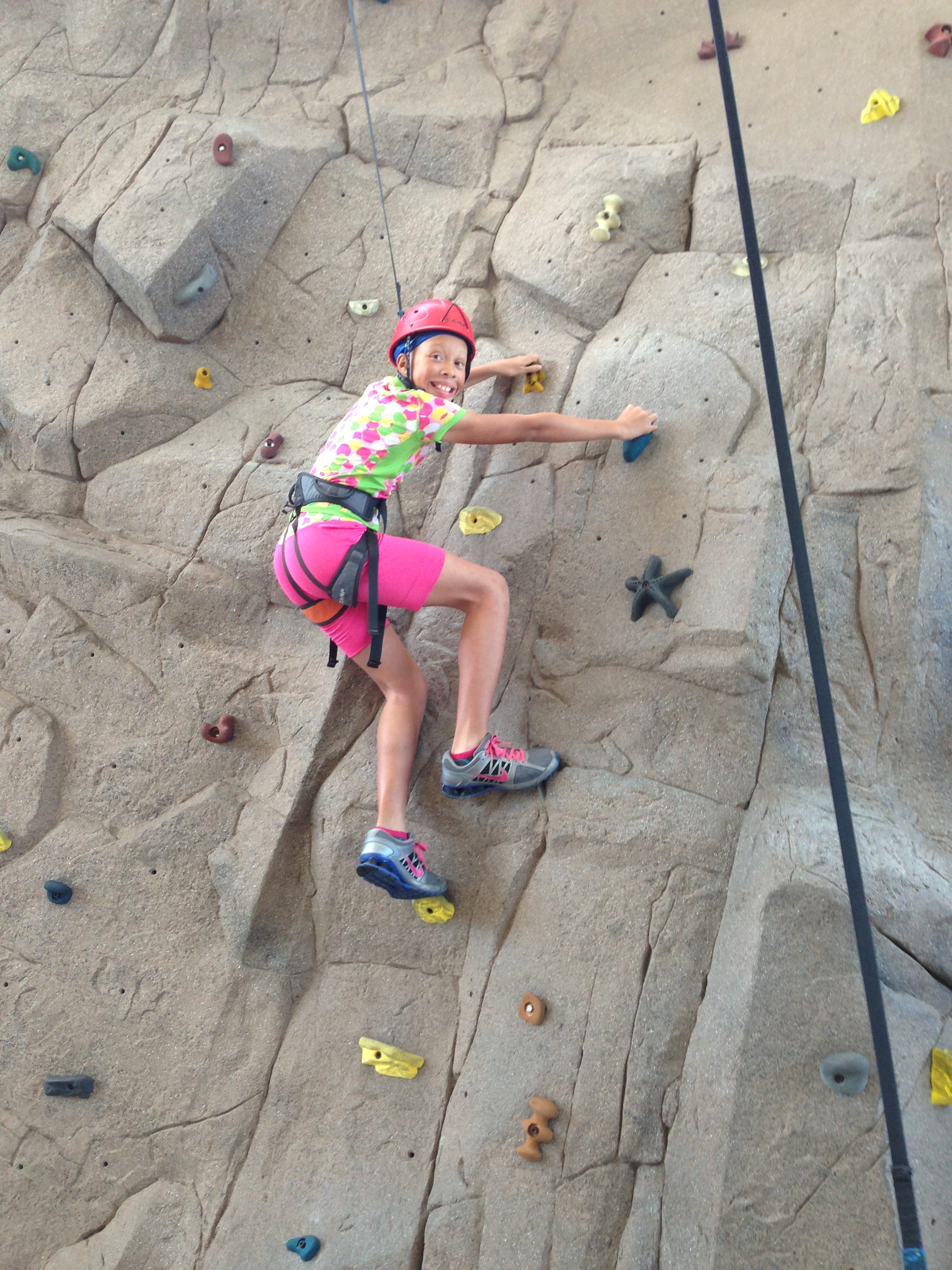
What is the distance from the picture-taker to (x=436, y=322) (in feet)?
9.84

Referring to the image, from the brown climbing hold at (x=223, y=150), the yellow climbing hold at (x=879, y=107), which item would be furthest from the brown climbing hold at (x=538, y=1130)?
the brown climbing hold at (x=223, y=150)

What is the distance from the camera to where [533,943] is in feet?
9.61

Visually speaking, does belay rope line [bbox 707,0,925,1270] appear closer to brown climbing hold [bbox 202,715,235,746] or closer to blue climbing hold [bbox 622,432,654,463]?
blue climbing hold [bbox 622,432,654,463]

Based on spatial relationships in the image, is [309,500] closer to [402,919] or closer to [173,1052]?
[402,919]

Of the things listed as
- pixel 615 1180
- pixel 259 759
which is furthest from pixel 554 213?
pixel 615 1180

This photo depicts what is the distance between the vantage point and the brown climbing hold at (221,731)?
11.3 ft

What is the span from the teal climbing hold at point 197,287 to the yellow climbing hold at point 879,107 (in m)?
2.54

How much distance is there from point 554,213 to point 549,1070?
3041 mm

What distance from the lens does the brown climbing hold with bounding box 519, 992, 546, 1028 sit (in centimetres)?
281

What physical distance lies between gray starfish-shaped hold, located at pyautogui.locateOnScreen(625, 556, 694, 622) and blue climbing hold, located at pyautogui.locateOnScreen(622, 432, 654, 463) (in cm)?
36

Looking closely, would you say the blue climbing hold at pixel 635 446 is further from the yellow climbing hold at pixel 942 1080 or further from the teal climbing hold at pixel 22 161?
the teal climbing hold at pixel 22 161

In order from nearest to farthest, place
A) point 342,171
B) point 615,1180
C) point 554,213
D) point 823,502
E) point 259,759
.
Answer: point 615,1180 → point 823,502 → point 259,759 → point 554,213 → point 342,171

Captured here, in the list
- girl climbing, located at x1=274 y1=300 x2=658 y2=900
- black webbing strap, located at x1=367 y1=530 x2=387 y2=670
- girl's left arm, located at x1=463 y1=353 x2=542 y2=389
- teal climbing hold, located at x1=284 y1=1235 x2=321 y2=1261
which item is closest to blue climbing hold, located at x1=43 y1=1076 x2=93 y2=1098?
teal climbing hold, located at x1=284 y1=1235 x2=321 y2=1261

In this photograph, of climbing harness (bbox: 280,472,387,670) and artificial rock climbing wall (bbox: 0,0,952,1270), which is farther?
climbing harness (bbox: 280,472,387,670)
